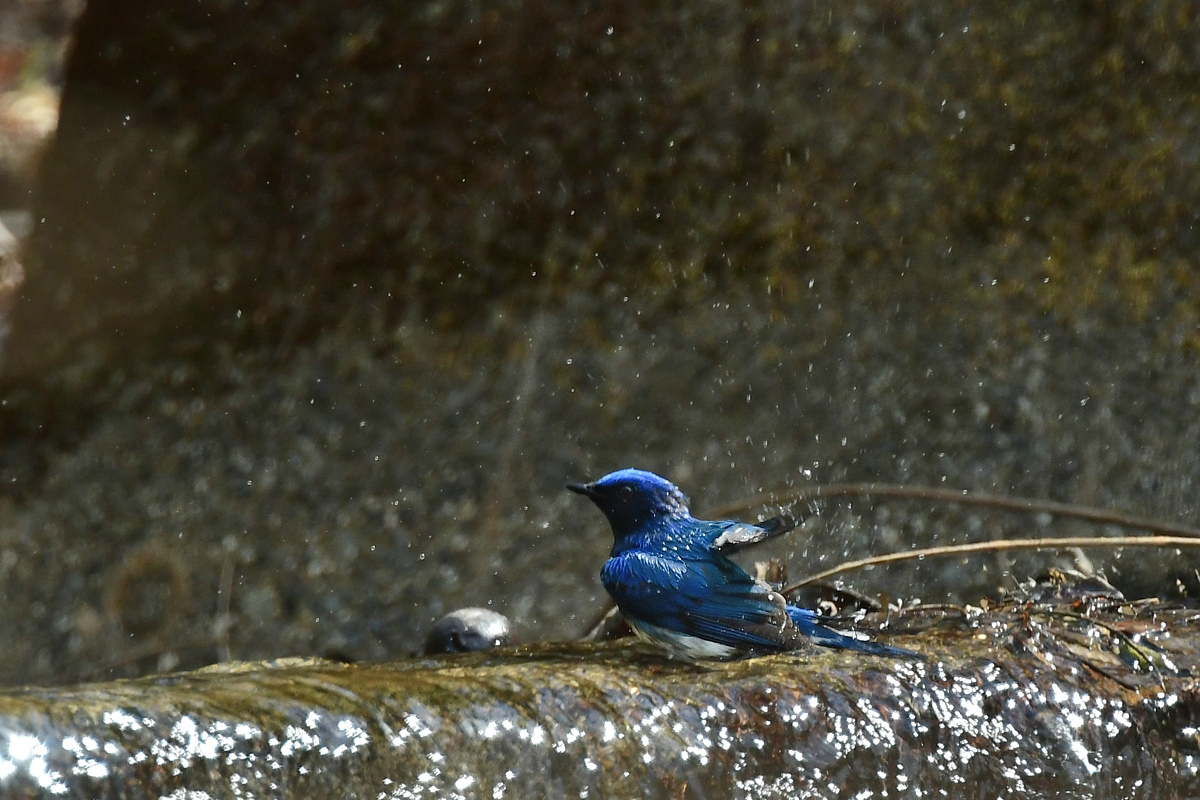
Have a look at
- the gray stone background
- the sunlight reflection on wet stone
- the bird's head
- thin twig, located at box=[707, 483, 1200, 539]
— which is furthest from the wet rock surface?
the gray stone background

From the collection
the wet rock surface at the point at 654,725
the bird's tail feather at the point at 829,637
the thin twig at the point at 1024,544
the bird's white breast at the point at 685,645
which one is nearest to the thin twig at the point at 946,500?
the thin twig at the point at 1024,544

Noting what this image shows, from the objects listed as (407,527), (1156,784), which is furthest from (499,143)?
(1156,784)

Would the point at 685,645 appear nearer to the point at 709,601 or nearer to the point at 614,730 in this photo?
the point at 709,601

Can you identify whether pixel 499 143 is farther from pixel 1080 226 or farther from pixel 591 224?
pixel 1080 226

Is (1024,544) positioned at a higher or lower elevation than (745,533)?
lower

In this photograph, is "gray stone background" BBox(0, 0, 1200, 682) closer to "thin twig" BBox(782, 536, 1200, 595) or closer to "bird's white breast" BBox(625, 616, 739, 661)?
"thin twig" BBox(782, 536, 1200, 595)

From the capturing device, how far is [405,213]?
4.61 m

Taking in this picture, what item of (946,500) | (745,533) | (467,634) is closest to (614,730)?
(745,533)

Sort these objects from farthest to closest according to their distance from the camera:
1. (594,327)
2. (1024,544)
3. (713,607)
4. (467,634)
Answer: (594,327) < (467,634) < (1024,544) < (713,607)

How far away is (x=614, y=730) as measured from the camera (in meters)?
2.43

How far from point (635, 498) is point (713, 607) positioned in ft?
1.47

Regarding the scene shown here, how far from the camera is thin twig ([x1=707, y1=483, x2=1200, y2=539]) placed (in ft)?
12.2

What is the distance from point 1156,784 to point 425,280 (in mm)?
2834

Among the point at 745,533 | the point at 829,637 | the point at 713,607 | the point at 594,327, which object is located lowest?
the point at 829,637
